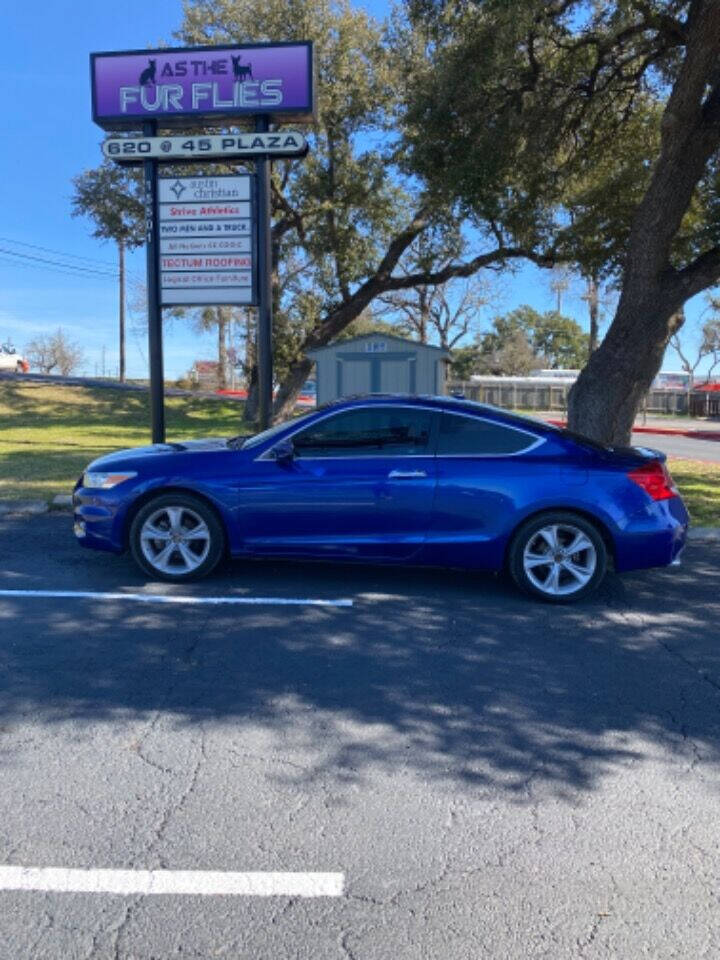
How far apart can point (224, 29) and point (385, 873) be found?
794 inches

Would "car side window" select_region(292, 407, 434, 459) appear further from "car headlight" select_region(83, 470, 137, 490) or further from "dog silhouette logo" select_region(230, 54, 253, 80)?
"dog silhouette logo" select_region(230, 54, 253, 80)

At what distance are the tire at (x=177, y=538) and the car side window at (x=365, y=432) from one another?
0.90m

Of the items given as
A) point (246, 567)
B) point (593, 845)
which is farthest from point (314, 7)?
point (593, 845)

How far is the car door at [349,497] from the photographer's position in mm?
6012

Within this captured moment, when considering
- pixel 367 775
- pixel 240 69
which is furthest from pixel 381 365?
pixel 367 775

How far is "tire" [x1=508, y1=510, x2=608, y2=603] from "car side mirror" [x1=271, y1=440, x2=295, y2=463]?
5.97ft

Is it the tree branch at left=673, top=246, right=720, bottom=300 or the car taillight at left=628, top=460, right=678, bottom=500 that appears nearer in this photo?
the car taillight at left=628, top=460, right=678, bottom=500

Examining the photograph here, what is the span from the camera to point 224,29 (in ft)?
61.2

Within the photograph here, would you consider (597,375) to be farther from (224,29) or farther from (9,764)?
(224,29)

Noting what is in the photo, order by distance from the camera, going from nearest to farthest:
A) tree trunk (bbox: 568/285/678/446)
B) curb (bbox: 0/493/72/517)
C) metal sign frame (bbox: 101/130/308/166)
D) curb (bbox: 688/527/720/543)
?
1. curb (bbox: 688/527/720/543)
2. curb (bbox: 0/493/72/517)
3. metal sign frame (bbox: 101/130/308/166)
4. tree trunk (bbox: 568/285/678/446)

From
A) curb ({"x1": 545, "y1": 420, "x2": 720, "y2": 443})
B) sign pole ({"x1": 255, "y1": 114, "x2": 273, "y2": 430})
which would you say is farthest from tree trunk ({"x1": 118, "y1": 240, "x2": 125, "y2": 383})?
sign pole ({"x1": 255, "y1": 114, "x2": 273, "y2": 430})

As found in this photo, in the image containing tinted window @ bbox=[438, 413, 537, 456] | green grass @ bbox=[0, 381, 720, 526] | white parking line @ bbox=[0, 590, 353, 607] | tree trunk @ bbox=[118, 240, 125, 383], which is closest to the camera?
white parking line @ bbox=[0, 590, 353, 607]

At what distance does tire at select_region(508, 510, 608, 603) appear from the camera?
5945mm

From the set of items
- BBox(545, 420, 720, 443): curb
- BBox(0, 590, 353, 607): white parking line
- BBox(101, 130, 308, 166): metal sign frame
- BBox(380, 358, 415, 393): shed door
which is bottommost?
BBox(0, 590, 353, 607): white parking line
